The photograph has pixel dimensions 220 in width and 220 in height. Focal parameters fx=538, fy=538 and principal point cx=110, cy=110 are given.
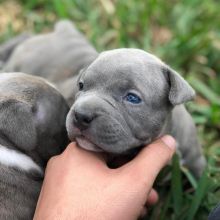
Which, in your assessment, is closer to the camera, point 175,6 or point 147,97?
point 147,97

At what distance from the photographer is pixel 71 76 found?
16.6 feet

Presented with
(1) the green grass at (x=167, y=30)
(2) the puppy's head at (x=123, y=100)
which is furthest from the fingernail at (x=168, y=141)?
(1) the green grass at (x=167, y=30)

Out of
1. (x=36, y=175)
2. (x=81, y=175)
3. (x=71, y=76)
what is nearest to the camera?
(x=81, y=175)

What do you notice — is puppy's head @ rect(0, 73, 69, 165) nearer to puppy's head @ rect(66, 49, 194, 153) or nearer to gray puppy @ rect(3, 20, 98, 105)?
puppy's head @ rect(66, 49, 194, 153)

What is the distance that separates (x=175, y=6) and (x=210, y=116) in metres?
1.91

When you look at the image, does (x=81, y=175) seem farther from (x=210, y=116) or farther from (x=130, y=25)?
(x=130, y=25)

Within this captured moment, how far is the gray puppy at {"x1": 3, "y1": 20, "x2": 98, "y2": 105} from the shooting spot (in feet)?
16.8

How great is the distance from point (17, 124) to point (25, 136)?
10 centimetres

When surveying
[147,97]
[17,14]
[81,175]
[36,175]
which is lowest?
[17,14]

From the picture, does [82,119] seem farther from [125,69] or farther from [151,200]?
[151,200]

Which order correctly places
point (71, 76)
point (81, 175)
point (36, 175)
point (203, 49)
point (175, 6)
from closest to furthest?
point (81, 175)
point (36, 175)
point (71, 76)
point (203, 49)
point (175, 6)

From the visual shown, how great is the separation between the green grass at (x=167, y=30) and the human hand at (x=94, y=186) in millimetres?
1591

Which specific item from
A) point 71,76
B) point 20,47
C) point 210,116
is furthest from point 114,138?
point 20,47

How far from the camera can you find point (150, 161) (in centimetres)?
358
